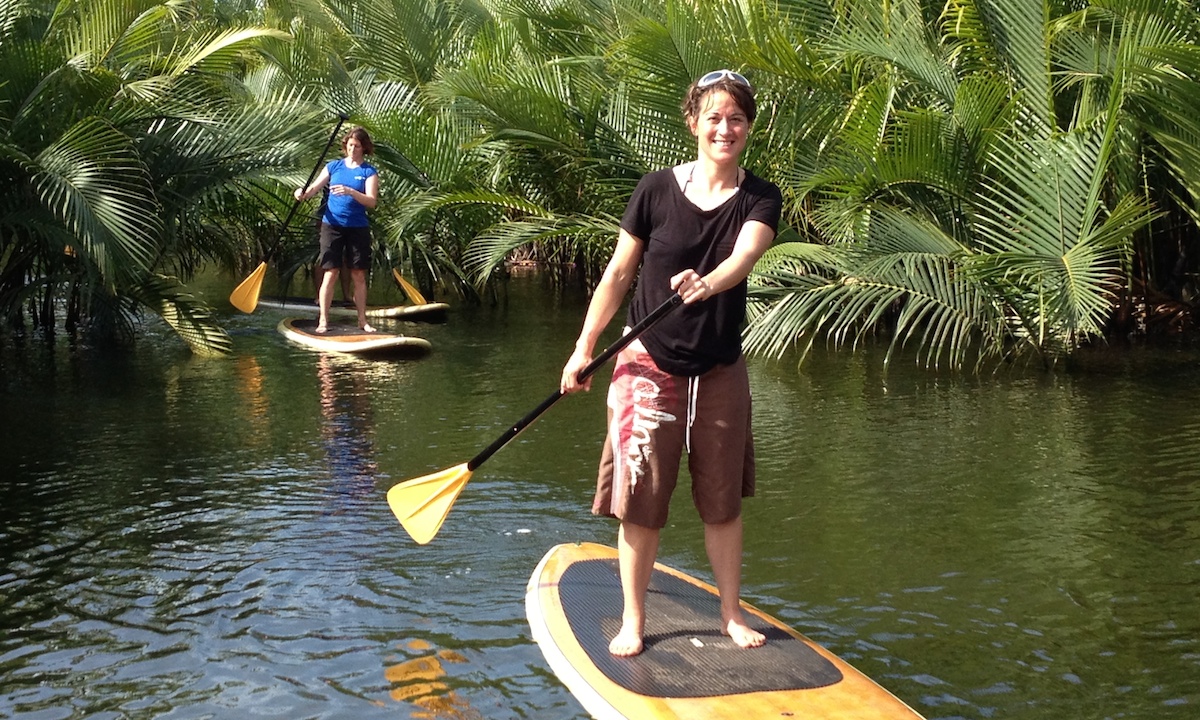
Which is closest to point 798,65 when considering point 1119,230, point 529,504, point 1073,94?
point 1073,94

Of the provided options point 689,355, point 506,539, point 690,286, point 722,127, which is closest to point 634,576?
point 689,355

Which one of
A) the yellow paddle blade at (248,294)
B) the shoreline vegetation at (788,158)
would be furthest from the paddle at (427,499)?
the yellow paddle blade at (248,294)

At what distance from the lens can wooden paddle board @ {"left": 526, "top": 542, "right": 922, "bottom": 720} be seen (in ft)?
12.8

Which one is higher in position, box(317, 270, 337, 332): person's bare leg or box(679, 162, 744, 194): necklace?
box(679, 162, 744, 194): necklace

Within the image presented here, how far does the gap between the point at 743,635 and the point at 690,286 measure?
1165 mm

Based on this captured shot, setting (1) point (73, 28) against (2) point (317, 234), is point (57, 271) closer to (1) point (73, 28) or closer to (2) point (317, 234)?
(1) point (73, 28)

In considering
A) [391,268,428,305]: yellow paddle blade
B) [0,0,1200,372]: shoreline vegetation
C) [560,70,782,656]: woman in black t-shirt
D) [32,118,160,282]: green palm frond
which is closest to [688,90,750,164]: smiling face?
[560,70,782,656]: woman in black t-shirt

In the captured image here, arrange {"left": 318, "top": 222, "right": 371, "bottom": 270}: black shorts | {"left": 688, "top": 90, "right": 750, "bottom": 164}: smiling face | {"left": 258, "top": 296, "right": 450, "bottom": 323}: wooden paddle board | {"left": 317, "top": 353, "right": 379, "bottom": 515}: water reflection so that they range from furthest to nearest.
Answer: {"left": 258, "top": 296, "right": 450, "bottom": 323}: wooden paddle board < {"left": 318, "top": 222, "right": 371, "bottom": 270}: black shorts < {"left": 317, "top": 353, "right": 379, "bottom": 515}: water reflection < {"left": 688, "top": 90, "right": 750, "bottom": 164}: smiling face

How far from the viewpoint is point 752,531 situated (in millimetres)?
6164

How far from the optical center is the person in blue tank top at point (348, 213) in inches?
458

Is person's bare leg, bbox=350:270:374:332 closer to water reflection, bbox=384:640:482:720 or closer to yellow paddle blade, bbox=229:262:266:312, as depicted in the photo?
yellow paddle blade, bbox=229:262:266:312

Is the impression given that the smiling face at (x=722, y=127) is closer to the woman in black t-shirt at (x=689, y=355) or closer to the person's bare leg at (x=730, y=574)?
the woman in black t-shirt at (x=689, y=355)

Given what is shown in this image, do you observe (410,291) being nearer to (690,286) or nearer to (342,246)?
(342,246)

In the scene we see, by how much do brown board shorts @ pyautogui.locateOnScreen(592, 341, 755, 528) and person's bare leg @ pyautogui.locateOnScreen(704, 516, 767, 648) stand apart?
0.06 meters
